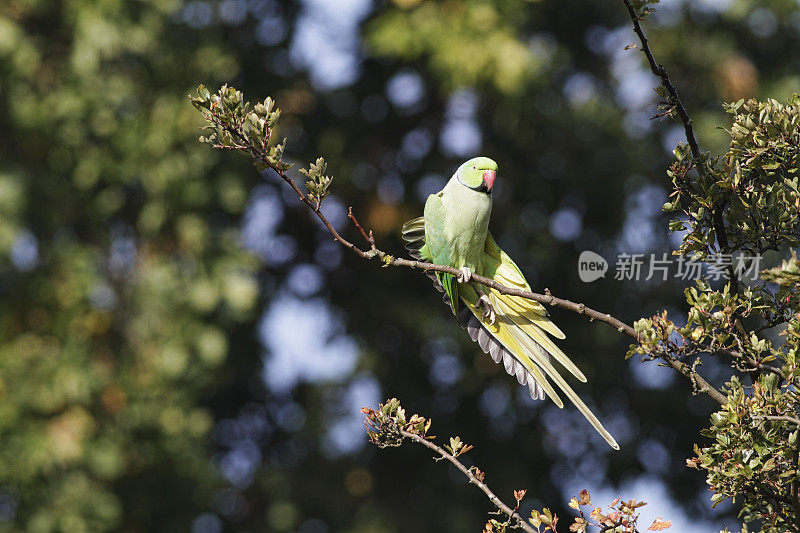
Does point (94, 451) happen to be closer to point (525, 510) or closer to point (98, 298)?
point (98, 298)

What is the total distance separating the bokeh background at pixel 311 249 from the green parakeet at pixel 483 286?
13.0 ft

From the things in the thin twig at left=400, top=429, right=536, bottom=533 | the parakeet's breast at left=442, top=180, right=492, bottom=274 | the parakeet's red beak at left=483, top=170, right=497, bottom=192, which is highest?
the parakeet's red beak at left=483, top=170, right=497, bottom=192

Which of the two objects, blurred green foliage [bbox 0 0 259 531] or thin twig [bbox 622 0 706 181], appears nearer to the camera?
thin twig [bbox 622 0 706 181]

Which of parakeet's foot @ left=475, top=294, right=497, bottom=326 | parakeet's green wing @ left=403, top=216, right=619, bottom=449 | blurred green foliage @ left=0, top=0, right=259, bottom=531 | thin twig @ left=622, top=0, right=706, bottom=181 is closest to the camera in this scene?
thin twig @ left=622, top=0, right=706, bottom=181

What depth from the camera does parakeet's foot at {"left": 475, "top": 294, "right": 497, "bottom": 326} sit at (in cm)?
221

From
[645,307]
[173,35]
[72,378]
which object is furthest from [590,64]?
[72,378]

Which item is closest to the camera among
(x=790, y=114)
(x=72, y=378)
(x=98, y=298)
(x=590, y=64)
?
(x=790, y=114)

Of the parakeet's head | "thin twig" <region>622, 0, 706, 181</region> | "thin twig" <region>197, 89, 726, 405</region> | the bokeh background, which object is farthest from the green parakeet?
the bokeh background

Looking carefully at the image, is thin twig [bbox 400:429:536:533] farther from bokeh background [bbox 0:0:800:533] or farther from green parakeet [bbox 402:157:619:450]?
bokeh background [bbox 0:0:800:533]

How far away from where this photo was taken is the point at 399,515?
705cm

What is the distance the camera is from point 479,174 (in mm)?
2332

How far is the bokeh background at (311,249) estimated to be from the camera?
6.22 meters

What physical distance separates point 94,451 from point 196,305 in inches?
50.1

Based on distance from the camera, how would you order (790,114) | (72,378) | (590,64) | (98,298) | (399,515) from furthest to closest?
(590,64), (399,515), (98,298), (72,378), (790,114)
